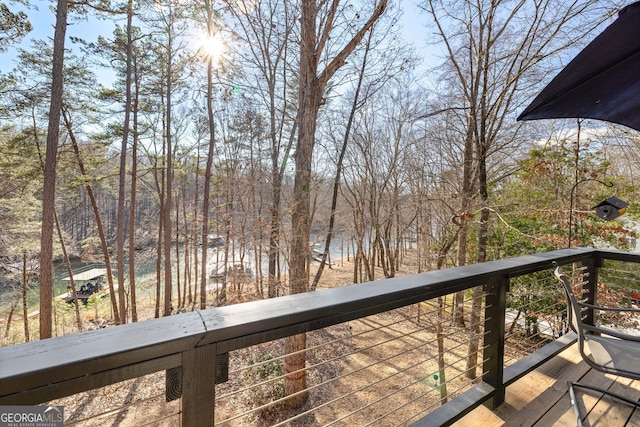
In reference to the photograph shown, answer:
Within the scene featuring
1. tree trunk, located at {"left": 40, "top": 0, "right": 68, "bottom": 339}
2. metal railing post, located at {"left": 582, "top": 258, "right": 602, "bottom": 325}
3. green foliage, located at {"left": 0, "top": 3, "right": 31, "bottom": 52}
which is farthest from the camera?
green foliage, located at {"left": 0, "top": 3, "right": 31, "bottom": 52}

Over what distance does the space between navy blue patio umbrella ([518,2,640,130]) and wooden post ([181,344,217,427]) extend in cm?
219

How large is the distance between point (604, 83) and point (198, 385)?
2606 millimetres

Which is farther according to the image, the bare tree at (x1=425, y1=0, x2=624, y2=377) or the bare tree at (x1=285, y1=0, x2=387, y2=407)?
the bare tree at (x1=285, y1=0, x2=387, y2=407)

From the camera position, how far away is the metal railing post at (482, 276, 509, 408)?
1.56 m

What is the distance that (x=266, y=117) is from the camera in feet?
33.4

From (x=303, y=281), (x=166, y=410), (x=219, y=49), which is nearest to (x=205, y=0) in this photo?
(x=219, y=49)

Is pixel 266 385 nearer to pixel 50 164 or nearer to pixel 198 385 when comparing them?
pixel 198 385

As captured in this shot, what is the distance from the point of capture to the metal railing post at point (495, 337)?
1556 mm

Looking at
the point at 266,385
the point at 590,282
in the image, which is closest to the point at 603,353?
the point at 590,282

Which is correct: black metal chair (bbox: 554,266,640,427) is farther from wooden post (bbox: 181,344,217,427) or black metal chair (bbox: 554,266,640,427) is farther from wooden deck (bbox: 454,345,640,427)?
wooden post (bbox: 181,344,217,427)

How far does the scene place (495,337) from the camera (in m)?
1.56

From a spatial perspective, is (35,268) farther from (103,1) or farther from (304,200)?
(304,200)

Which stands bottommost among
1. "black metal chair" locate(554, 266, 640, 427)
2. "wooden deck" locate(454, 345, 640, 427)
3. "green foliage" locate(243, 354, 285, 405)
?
"green foliage" locate(243, 354, 285, 405)

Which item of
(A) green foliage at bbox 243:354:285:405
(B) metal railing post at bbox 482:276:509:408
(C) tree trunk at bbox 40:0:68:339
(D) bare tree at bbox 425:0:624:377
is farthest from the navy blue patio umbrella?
(C) tree trunk at bbox 40:0:68:339
